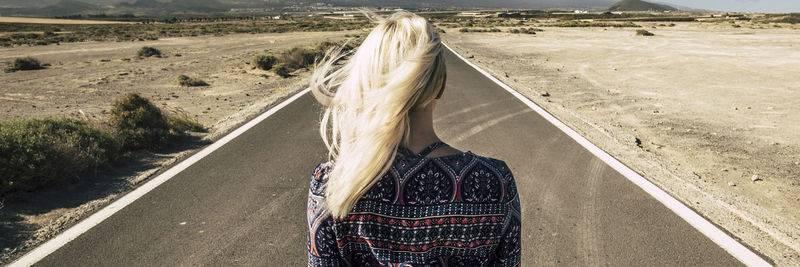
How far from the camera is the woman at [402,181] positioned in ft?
4.55

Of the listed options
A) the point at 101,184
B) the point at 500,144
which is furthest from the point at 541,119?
the point at 101,184

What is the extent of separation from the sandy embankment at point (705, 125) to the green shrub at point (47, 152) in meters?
7.24

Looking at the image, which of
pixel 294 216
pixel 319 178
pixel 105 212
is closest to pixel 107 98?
pixel 105 212

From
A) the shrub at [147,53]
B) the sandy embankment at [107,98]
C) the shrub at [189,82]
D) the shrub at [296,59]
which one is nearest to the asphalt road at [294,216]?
the sandy embankment at [107,98]

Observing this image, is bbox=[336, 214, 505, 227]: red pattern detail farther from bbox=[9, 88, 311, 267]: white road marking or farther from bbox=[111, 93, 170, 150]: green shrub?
bbox=[111, 93, 170, 150]: green shrub

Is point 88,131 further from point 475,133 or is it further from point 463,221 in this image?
point 463,221

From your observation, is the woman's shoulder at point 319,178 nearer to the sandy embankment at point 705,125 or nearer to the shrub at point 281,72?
the sandy embankment at point 705,125

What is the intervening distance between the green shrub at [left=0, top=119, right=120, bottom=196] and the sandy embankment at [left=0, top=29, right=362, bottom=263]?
23 centimetres

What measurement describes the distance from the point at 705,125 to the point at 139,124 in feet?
34.1

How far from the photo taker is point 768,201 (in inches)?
222

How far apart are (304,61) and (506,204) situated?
2182cm

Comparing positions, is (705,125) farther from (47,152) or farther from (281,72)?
(281,72)

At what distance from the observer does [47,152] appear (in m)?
6.17

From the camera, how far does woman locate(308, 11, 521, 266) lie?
1.39 m
